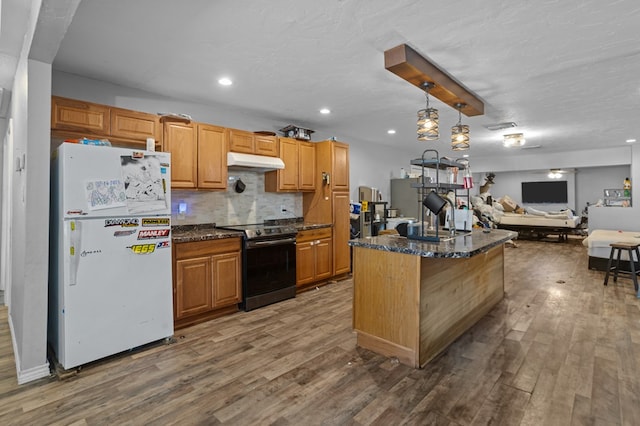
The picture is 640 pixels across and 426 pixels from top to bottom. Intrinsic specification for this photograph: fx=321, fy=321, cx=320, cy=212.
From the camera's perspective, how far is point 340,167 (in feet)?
16.5

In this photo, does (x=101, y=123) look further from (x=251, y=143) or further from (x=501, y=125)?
(x=501, y=125)

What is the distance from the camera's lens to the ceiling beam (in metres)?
2.53

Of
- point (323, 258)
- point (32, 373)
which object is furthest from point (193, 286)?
point (323, 258)

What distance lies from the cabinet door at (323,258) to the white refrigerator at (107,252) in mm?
2192

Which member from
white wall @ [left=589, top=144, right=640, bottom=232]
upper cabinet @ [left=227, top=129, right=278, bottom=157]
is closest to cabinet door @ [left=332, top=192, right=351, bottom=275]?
upper cabinet @ [left=227, top=129, right=278, bottom=157]

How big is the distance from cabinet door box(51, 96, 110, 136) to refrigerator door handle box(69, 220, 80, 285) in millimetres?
1031

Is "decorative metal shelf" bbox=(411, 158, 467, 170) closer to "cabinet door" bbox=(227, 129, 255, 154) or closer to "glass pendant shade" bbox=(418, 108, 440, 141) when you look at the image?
"glass pendant shade" bbox=(418, 108, 440, 141)

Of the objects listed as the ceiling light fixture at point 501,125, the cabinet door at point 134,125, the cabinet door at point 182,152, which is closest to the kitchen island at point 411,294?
the cabinet door at point 182,152

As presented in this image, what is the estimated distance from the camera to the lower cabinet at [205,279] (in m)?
3.17

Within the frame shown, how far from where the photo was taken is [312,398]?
2.09 m

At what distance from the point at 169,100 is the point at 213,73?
1028 millimetres

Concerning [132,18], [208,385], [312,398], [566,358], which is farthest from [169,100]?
[566,358]

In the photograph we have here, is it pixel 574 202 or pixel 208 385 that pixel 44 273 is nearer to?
pixel 208 385

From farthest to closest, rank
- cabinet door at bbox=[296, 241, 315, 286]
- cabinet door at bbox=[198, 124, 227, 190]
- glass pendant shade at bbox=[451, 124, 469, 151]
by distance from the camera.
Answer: cabinet door at bbox=[296, 241, 315, 286] < cabinet door at bbox=[198, 124, 227, 190] < glass pendant shade at bbox=[451, 124, 469, 151]
